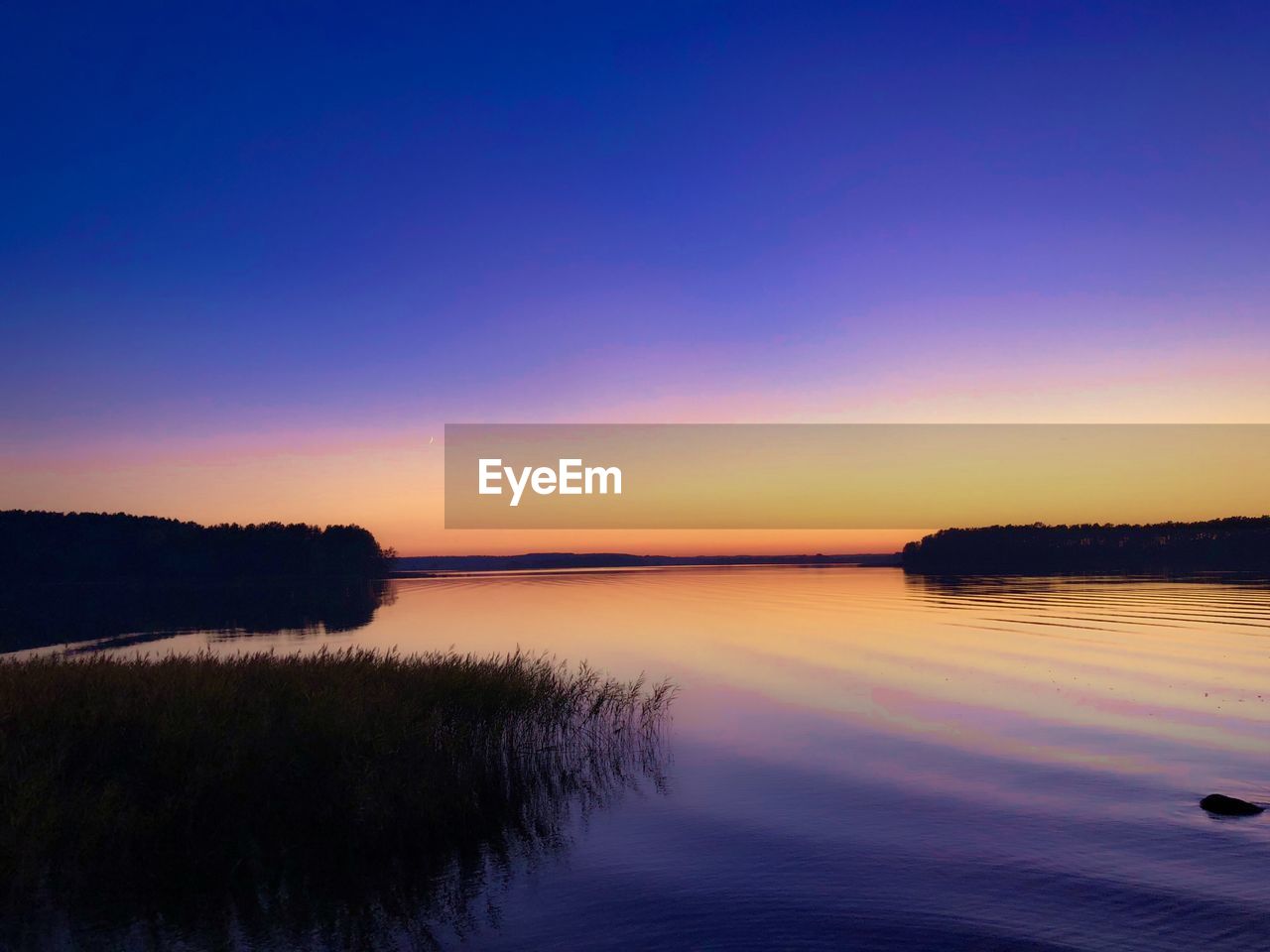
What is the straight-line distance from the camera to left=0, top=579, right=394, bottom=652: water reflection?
63.9 metres

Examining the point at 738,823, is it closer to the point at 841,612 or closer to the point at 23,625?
the point at 841,612

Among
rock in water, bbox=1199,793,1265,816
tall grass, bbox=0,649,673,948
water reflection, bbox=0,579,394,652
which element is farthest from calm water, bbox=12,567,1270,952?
water reflection, bbox=0,579,394,652

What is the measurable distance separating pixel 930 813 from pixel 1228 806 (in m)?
7.23

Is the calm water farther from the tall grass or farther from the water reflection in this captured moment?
the water reflection

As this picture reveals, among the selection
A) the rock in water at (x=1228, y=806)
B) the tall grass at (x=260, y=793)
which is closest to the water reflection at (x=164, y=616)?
the tall grass at (x=260, y=793)

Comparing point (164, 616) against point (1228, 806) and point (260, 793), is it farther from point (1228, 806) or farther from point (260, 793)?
point (1228, 806)

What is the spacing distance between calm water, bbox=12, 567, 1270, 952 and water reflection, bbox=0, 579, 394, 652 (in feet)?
58.0

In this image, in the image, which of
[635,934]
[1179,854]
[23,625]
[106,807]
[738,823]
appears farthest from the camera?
[23,625]

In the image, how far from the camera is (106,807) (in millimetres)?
14953

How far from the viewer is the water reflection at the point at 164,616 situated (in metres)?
63.9

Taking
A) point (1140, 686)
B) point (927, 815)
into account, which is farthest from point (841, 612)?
point (927, 815)

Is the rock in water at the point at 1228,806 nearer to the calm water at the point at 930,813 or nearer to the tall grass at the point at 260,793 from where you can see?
the calm water at the point at 930,813

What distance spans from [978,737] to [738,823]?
13644 millimetres

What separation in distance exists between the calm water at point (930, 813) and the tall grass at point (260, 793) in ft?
6.23
